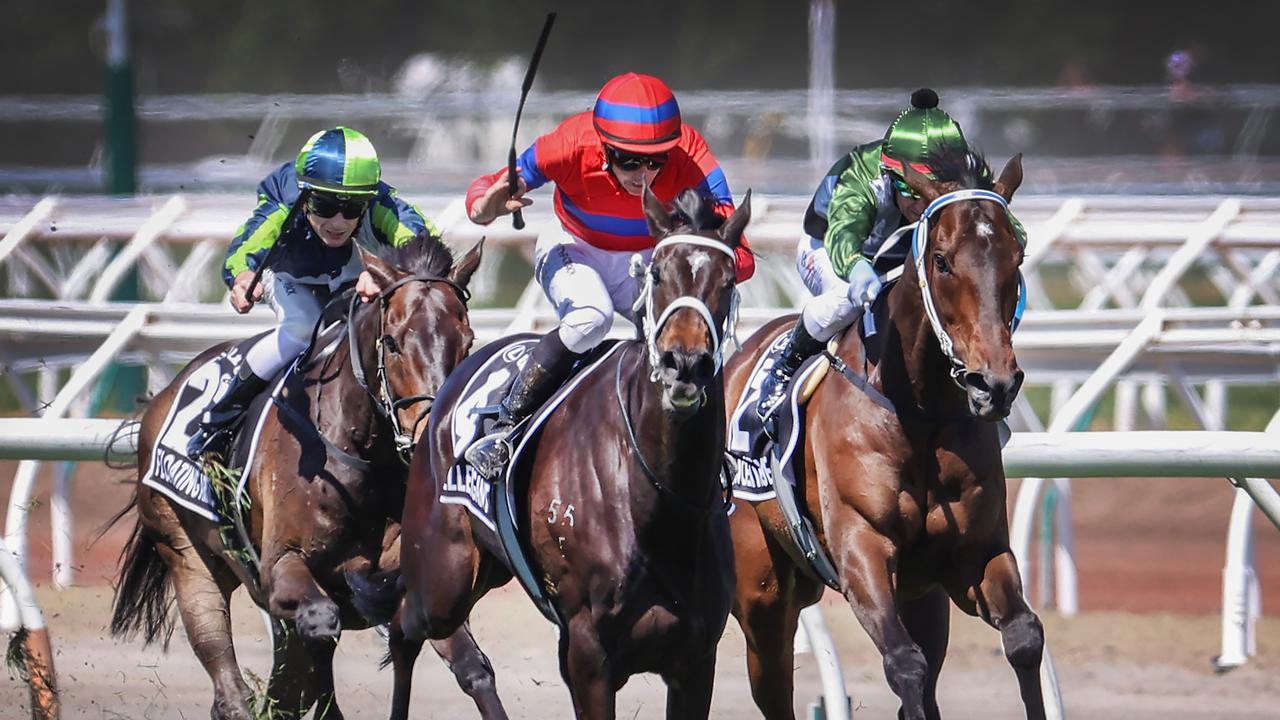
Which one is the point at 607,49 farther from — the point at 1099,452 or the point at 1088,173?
the point at 1099,452

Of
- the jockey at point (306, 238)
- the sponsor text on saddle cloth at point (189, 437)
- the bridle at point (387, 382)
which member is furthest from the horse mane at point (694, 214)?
the sponsor text on saddle cloth at point (189, 437)

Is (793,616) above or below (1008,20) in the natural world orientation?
below

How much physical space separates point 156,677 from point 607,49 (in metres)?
16.8

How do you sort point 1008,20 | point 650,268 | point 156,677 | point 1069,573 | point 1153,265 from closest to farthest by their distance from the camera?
point 650,268 < point 156,677 < point 1069,573 < point 1153,265 < point 1008,20

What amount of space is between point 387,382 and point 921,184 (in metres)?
1.55

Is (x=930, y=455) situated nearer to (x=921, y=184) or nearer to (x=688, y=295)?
(x=921, y=184)

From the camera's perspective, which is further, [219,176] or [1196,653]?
[219,176]

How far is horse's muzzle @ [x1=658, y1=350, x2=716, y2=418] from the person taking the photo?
148 inches

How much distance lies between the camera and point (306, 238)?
5.58 metres

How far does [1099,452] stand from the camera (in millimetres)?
5238

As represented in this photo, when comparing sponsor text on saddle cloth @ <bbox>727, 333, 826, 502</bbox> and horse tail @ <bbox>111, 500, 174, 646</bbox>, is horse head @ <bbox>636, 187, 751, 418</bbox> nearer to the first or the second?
sponsor text on saddle cloth @ <bbox>727, 333, 826, 502</bbox>

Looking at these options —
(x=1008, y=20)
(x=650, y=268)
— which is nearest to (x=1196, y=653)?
(x=650, y=268)

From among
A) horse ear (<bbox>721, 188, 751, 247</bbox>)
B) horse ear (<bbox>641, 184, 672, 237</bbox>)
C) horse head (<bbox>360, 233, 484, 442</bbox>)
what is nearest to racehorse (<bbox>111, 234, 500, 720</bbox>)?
horse head (<bbox>360, 233, 484, 442</bbox>)

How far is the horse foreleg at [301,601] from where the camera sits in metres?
4.91
